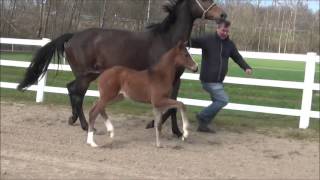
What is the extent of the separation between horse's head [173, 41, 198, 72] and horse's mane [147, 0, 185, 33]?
0.76 metres

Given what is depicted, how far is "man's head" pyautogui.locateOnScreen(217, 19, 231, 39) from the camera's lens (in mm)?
8361

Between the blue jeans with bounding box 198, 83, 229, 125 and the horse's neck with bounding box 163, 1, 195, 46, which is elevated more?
the horse's neck with bounding box 163, 1, 195, 46

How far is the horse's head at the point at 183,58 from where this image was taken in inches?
289

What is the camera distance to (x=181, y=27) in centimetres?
807

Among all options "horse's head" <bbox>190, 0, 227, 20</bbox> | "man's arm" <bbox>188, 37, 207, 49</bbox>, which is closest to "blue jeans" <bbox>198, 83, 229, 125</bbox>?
"man's arm" <bbox>188, 37, 207, 49</bbox>

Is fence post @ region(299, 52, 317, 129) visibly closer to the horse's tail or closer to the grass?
the grass

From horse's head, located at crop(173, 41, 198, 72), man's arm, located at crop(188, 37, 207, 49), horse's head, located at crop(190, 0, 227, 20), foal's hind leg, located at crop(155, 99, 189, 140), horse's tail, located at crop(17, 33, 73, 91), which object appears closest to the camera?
foal's hind leg, located at crop(155, 99, 189, 140)

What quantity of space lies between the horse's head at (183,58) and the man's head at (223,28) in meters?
1.20

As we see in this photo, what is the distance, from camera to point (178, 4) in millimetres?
8234

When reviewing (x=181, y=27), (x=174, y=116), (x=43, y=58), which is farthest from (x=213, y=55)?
(x=43, y=58)

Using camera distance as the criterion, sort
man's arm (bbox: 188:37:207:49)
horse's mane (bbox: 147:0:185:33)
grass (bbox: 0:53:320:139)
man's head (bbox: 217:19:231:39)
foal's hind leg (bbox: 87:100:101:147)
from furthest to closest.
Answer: grass (bbox: 0:53:320:139) → man's arm (bbox: 188:37:207:49) → man's head (bbox: 217:19:231:39) → horse's mane (bbox: 147:0:185:33) → foal's hind leg (bbox: 87:100:101:147)

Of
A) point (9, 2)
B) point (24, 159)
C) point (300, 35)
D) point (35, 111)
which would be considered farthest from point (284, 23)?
point (24, 159)

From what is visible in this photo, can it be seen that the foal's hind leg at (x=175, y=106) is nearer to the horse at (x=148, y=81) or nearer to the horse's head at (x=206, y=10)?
the horse at (x=148, y=81)

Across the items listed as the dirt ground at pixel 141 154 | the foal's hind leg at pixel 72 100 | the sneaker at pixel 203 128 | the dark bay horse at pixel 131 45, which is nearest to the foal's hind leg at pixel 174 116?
the dark bay horse at pixel 131 45
